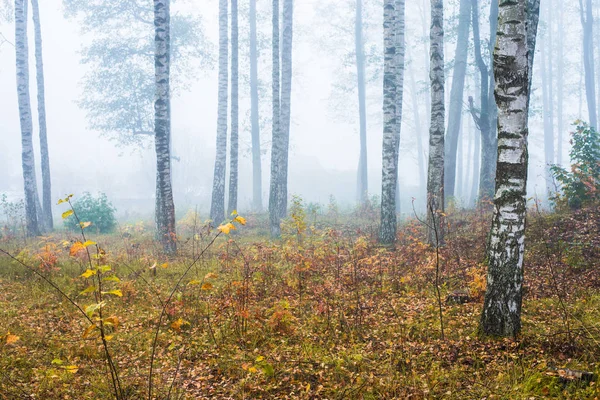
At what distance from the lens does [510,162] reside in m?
4.43

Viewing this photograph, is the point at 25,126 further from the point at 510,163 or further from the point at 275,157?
the point at 510,163

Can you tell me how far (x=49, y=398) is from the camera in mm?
3783

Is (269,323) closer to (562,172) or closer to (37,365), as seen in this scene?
(37,365)

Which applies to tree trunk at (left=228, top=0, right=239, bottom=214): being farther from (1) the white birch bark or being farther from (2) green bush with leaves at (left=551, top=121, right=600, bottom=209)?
(2) green bush with leaves at (left=551, top=121, right=600, bottom=209)

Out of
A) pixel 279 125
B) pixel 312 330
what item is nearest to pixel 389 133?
pixel 279 125

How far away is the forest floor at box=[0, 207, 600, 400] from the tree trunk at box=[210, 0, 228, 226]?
7.43 m

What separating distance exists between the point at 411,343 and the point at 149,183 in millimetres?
41992

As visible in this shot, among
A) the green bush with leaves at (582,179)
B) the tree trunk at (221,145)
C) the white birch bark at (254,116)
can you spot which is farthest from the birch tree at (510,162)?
the white birch bark at (254,116)

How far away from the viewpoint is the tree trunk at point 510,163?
4.39m

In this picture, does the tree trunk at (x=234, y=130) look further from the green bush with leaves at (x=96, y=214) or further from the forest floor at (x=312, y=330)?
the forest floor at (x=312, y=330)

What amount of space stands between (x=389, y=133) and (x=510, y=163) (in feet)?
22.0

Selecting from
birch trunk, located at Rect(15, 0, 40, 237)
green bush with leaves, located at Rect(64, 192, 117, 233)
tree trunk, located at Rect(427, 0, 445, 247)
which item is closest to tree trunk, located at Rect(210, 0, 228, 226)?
green bush with leaves, located at Rect(64, 192, 117, 233)

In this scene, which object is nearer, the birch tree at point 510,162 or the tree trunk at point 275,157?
the birch tree at point 510,162

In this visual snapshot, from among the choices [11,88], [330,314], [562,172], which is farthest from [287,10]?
[11,88]
